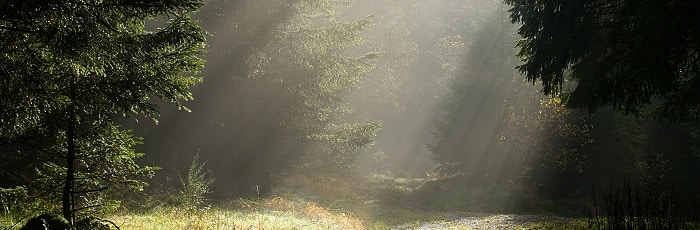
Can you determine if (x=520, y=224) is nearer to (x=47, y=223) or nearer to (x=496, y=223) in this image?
(x=496, y=223)

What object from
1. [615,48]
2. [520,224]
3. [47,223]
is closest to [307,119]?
[520,224]

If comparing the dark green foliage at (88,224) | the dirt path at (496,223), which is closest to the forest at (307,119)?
the dark green foliage at (88,224)

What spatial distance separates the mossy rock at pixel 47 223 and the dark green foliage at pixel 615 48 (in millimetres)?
9406

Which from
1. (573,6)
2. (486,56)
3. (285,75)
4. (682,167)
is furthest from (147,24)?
(682,167)

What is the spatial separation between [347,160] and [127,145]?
30.6m

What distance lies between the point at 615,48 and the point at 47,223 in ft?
38.9

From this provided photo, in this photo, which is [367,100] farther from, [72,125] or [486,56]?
[72,125]

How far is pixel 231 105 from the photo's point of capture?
17422 mm

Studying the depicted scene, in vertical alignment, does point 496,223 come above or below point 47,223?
below

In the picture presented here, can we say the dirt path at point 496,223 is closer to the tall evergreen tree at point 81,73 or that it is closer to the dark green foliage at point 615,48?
the dark green foliage at point 615,48

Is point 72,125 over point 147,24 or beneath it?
beneath

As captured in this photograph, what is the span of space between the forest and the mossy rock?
28 millimetres

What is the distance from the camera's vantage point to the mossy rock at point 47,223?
16.7 feet

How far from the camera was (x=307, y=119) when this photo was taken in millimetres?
18875
